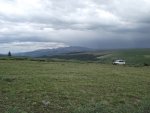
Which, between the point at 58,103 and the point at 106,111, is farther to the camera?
the point at 58,103

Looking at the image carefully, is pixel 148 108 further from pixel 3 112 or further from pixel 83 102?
pixel 3 112

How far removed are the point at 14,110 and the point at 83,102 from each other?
4.55 metres

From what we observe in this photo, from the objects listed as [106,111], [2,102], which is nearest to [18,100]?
[2,102]

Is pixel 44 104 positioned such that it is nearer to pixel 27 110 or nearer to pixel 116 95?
pixel 27 110

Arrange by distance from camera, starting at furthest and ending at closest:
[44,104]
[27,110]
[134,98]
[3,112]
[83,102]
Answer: [134,98] < [83,102] < [44,104] < [27,110] < [3,112]

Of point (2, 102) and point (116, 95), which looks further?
point (116, 95)

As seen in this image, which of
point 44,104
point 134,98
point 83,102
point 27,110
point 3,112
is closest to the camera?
point 3,112

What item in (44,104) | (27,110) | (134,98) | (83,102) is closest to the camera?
(27,110)

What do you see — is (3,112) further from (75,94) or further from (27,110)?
(75,94)

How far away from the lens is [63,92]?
2005cm

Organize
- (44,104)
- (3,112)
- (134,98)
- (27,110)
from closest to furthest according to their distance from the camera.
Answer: (3,112)
(27,110)
(44,104)
(134,98)

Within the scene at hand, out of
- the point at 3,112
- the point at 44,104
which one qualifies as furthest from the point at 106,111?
the point at 3,112

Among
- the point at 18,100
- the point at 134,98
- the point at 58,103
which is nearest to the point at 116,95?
the point at 134,98

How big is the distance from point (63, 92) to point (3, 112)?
727 centimetres
